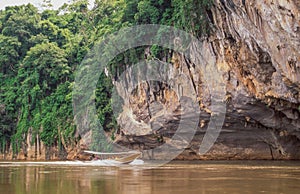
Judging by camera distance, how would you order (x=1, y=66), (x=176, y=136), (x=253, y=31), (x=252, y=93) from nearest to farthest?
(x=253, y=31)
(x=252, y=93)
(x=176, y=136)
(x=1, y=66)

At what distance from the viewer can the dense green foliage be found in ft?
83.5

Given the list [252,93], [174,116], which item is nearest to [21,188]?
[252,93]

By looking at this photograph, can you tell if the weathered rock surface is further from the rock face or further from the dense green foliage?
the dense green foliage

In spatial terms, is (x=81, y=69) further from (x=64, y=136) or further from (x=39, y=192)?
(x=39, y=192)

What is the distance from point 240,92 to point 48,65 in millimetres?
17228

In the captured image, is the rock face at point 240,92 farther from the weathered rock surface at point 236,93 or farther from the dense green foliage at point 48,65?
the dense green foliage at point 48,65

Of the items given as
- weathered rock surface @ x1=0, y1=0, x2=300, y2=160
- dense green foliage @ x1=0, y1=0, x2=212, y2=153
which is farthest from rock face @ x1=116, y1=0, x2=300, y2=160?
dense green foliage @ x1=0, y1=0, x2=212, y2=153

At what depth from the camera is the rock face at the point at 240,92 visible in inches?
533

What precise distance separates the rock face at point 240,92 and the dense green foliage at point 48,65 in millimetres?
2842

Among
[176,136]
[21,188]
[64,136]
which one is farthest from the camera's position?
[64,136]

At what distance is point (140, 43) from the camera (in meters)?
21.2

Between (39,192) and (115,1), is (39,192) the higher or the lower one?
the lower one

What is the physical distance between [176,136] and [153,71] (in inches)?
128

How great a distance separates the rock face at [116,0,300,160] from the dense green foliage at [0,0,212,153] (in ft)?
9.32
